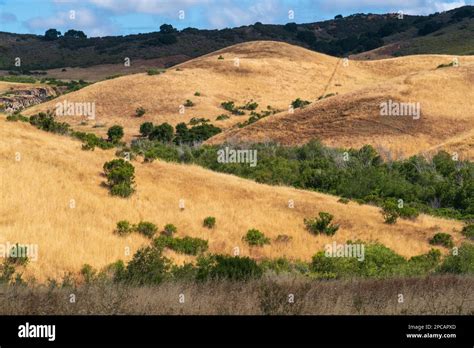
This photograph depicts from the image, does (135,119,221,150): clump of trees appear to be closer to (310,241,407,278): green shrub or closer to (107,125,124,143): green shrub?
(107,125,124,143): green shrub

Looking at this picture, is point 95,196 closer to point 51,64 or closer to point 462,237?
point 462,237

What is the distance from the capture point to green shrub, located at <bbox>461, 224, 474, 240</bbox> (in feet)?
84.8

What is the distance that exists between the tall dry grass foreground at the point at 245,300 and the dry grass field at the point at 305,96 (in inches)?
1558

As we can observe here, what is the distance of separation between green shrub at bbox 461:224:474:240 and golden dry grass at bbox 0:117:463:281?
1.33 feet

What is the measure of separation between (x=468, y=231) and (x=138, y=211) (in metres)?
14.1

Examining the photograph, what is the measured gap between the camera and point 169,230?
76.0 ft

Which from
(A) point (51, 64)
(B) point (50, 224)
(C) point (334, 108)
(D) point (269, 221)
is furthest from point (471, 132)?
(A) point (51, 64)

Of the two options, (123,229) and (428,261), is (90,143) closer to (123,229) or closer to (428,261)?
(123,229)

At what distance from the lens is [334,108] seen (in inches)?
2376

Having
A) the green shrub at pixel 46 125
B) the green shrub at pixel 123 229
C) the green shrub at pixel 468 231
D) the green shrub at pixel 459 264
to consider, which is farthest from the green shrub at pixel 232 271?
the green shrub at pixel 46 125

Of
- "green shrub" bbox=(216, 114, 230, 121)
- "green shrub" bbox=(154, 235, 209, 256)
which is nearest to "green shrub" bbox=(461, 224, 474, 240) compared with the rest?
"green shrub" bbox=(154, 235, 209, 256)

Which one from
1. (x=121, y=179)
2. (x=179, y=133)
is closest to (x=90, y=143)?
(x=121, y=179)

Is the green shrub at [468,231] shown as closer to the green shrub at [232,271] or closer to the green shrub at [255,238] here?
the green shrub at [255,238]

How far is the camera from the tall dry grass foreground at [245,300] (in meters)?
8.64
